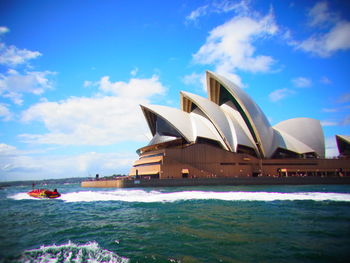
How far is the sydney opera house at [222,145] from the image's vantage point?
134 feet

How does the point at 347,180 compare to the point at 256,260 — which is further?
the point at 347,180

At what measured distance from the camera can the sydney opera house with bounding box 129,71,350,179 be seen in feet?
134

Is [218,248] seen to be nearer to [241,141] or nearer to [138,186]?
[138,186]

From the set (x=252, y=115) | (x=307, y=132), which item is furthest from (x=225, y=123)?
(x=307, y=132)

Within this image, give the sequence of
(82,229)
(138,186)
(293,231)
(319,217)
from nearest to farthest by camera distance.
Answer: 1. (293,231)
2. (82,229)
3. (319,217)
4. (138,186)

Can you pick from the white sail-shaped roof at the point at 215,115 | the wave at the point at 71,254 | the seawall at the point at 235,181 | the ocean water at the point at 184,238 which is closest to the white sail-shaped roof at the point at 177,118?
the white sail-shaped roof at the point at 215,115

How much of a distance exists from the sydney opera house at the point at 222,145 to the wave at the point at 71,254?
107 ft

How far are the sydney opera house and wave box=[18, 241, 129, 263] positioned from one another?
107 feet

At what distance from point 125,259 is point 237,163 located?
38.1 metres

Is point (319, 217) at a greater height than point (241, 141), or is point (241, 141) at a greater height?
point (241, 141)

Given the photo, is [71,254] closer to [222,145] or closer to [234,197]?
[234,197]

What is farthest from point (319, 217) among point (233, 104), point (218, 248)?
point (233, 104)

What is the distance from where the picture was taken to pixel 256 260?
19.0ft

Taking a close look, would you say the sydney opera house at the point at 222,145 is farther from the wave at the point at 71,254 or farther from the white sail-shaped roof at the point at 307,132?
the wave at the point at 71,254
